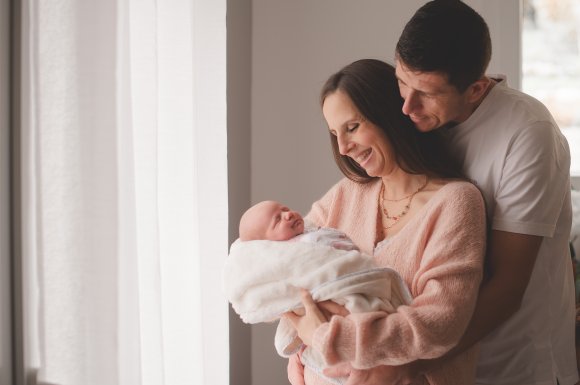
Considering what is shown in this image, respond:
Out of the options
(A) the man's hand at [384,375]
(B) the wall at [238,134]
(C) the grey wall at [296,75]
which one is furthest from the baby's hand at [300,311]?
(C) the grey wall at [296,75]

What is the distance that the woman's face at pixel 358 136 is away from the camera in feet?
4.88

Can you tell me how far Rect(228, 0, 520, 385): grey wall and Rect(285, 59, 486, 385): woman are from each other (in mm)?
899

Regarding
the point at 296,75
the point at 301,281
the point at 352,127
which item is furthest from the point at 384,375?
the point at 296,75

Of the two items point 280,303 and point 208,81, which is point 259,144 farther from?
point 280,303

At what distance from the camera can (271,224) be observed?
1.46m

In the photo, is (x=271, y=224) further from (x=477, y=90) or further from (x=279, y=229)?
(x=477, y=90)

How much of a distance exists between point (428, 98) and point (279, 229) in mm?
499

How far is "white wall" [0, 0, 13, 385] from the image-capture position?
135 cm

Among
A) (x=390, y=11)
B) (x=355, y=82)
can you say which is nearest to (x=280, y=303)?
(x=355, y=82)

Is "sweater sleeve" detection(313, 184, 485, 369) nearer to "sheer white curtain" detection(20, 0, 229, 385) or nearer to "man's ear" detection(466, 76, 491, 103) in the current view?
"man's ear" detection(466, 76, 491, 103)

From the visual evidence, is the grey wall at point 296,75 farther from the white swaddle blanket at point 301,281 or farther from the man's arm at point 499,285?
the man's arm at point 499,285

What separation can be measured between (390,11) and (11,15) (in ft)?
5.54

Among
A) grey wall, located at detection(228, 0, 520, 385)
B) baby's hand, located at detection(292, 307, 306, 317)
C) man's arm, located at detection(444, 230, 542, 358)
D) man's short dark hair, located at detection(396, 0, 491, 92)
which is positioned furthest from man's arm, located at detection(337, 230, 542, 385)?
grey wall, located at detection(228, 0, 520, 385)

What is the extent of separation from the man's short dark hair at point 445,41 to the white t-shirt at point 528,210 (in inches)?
7.6
